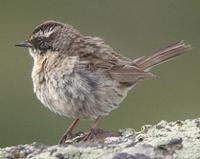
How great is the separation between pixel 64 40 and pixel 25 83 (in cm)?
1359

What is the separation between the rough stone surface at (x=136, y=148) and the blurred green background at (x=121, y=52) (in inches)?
437

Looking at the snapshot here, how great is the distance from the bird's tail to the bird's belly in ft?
4.77

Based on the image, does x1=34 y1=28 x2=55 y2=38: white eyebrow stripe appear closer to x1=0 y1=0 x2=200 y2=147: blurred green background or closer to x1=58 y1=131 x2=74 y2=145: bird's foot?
x1=58 y1=131 x2=74 y2=145: bird's foot

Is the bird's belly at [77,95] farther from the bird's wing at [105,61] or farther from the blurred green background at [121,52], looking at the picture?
the blurred green background at [121,52]

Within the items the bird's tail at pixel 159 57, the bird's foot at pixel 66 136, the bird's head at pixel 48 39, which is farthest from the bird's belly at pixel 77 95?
the bird's tail at pixel 159 57

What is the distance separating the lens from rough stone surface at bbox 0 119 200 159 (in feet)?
31.9

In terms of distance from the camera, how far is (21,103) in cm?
2591

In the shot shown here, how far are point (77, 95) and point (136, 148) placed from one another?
3.06 meters

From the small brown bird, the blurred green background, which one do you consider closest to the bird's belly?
the small brown bird

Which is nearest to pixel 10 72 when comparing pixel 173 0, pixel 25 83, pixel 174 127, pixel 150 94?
pixel 25 83

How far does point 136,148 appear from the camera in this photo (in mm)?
9789

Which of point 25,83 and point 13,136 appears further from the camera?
point 25,83

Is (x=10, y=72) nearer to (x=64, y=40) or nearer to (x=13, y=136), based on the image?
(x=13, y=136)

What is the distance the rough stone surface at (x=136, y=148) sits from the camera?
383 inches
